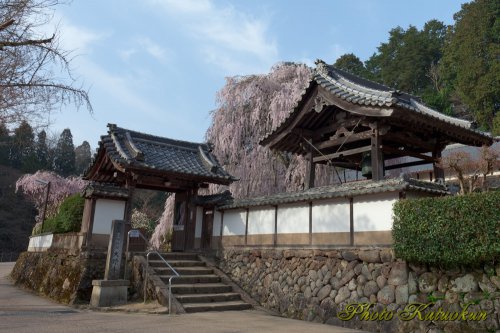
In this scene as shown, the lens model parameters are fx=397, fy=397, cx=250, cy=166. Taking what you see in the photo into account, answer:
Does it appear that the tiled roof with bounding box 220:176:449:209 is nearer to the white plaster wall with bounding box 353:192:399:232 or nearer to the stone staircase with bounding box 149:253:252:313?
the white plaster wall with bounding box 353:192:399:232

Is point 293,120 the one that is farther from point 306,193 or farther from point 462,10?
point 462,10

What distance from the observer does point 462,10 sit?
4125 centimetres

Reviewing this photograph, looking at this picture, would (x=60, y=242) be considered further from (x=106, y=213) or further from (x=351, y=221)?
(x=351, y=221)

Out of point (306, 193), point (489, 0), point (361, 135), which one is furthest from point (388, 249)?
point (489, 0)

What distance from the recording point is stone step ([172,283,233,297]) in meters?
11.0

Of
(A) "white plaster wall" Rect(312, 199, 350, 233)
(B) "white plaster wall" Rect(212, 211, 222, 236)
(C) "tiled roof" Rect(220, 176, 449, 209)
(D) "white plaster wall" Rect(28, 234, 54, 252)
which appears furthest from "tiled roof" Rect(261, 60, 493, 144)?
(D) "white plaster wall" Rect(28, 234, 54, 252)

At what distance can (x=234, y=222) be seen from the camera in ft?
43.9

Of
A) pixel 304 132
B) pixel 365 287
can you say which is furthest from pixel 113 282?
pixel 304 132

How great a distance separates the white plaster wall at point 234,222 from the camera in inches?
514

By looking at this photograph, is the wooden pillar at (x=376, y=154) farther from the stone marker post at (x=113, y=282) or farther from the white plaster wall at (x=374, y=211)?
the stone marker post at (x=113, y=282)

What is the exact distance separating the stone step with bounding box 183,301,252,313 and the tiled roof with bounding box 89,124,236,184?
189 inches

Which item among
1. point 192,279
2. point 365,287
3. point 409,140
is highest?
point 409,140

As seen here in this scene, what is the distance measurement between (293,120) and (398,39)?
43257 millimetres

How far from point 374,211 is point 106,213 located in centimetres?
872
